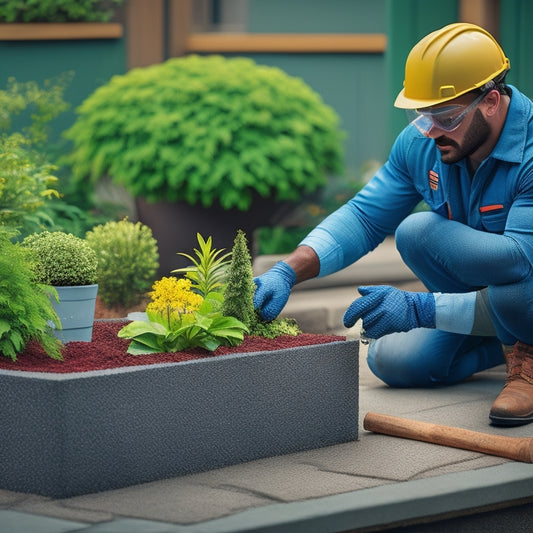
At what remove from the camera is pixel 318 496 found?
286 cm

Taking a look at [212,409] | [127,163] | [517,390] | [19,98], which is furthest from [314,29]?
[212,409]

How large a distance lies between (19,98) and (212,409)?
3.16 metres

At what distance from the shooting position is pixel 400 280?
6461 mm

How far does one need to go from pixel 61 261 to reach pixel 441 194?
1.41m

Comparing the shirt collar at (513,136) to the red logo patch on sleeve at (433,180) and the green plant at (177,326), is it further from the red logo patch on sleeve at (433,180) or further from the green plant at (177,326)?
the green plant at (177,326)

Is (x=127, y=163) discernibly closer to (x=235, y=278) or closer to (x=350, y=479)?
(x=235, y=278)

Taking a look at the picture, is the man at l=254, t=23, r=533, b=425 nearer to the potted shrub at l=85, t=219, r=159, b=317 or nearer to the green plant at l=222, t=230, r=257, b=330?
the green plant at l=222, t=230, r=257, b=330

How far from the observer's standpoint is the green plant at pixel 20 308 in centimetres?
305

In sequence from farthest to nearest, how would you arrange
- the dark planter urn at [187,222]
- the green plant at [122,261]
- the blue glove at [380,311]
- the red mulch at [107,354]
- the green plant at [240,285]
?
the dark planter urn at [187,222] → the green plant at [122,261] → the blue glove at [380,311] → the green plant at [240,285] → the red mulch at [107,354]

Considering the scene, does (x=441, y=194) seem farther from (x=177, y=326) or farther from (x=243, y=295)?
(x=177, y=326)

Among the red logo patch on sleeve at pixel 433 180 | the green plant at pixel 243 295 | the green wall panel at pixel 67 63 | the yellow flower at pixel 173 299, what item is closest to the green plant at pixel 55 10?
the green wall panel at pixel 67 63

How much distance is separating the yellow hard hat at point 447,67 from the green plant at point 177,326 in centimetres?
103

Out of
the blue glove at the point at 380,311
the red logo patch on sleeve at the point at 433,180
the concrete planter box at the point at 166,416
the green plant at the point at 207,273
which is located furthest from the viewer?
the red logo patch on sleeve at the point at 433,180

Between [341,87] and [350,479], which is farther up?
[341,87]
